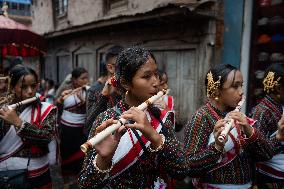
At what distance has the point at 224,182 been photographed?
2.29 m

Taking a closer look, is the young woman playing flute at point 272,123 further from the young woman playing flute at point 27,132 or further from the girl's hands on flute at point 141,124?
the young woman playing flute at point 27,132

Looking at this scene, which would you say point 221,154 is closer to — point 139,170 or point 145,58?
point 139,170

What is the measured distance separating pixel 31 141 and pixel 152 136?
1729 millimetres

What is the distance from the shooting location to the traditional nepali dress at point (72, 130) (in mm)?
5070

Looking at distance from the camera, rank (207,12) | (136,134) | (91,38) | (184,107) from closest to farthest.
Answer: (136,134)
(207,12)
(184,107)
(91,38)

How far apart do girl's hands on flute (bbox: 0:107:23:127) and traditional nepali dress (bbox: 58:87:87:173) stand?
229cm

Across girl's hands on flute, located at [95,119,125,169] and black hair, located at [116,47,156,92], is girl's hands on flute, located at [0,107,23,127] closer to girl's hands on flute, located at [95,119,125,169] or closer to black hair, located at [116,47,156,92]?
black hair, located at [116,47,156,92]

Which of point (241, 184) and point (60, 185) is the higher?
point (241, 184)

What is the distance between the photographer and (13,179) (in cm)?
276

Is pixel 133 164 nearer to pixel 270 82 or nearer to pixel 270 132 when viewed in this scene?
pixel 270 132

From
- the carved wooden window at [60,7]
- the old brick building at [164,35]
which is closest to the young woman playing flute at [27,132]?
the old brick building at [164,35]

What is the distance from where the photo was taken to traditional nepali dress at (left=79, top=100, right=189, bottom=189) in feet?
5.49

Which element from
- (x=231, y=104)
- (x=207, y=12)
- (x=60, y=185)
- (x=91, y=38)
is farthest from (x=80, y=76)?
(x=91, y=38)

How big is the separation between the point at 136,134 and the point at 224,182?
0.98 metres
